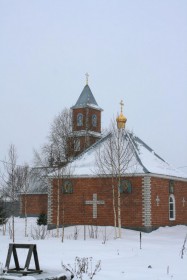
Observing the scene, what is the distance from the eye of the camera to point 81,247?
1909 cm

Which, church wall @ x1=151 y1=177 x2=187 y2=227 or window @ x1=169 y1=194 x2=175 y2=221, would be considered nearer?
church wall @ x1=151 y1=177 x2=187 y2=227

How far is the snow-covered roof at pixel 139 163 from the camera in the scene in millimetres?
29859

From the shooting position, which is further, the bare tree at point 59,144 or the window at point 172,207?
the bare tree at point 59,144

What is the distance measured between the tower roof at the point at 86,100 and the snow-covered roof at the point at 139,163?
12.6 m

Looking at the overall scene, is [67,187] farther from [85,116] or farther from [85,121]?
[85,116]

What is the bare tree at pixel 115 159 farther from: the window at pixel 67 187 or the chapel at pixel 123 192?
the window at pixel 67 187

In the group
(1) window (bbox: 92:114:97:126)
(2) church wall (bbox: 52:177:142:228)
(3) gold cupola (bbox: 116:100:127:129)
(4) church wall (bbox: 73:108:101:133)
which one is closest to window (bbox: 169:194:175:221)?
(2) church wall (bbox: 52:177:142:228)

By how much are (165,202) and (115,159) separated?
5.75 metres

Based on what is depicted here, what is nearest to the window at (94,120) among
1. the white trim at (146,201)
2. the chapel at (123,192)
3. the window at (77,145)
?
the window at (77,145)

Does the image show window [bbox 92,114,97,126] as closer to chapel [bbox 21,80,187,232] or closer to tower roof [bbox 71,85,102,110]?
A: tower roof [bbox 71,85,102,110]

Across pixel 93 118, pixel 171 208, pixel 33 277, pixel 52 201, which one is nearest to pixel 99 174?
pixel 52 201

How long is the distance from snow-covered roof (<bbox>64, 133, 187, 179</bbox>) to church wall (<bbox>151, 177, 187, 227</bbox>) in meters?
0.68

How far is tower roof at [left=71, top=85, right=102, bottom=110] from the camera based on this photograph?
45.4 metres

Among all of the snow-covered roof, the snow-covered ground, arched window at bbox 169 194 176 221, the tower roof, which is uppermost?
the tower roof
